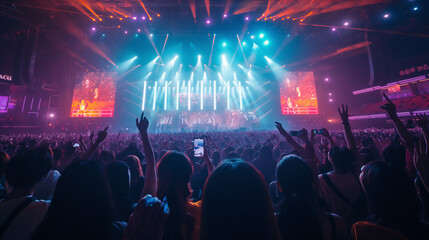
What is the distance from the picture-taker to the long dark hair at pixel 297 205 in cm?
118

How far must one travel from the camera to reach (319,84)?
23.7m

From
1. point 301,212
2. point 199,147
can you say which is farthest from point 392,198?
point 199,147

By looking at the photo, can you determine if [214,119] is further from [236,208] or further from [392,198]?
[236,208]

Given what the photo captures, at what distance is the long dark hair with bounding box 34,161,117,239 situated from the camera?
105 cm

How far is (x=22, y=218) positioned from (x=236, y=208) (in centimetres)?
165

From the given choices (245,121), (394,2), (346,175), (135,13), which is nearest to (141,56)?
(135,13)

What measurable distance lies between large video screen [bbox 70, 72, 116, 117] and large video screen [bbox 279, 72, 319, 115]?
2527 cm

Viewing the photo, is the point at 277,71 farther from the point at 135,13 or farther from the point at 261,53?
the point at 135,13

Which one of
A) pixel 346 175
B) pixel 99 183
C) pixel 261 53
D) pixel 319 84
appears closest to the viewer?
pixel 99 183

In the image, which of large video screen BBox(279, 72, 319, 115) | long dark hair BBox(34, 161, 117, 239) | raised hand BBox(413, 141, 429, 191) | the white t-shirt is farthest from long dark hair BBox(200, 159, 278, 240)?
large video screen BBox(279, 72, 319, 115)

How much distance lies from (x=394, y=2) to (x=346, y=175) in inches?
710

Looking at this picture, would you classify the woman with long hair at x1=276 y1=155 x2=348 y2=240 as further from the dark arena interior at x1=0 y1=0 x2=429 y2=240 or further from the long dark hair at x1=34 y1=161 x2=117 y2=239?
the long dark hair at x1=34 y1=161 x2=117 y2=239

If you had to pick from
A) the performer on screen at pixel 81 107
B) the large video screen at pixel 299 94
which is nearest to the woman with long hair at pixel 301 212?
the large video screen at pixel 299 94

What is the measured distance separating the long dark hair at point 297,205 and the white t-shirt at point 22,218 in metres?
1.92
